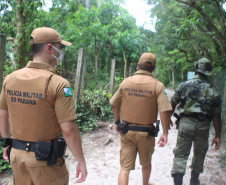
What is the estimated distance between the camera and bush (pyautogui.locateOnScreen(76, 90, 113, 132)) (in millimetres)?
5771

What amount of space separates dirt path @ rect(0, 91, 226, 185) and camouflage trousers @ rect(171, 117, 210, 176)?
0.65 m

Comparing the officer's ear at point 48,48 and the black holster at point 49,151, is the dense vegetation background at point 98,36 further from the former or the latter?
the officer's ear at point 48,48

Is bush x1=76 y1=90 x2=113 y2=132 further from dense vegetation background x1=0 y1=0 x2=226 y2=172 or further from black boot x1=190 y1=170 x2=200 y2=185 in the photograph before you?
black boot x1=190 y1=170 x2=200 y2=185

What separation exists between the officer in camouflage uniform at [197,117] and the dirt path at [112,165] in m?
0.67

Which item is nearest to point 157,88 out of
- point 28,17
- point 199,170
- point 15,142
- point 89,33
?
point 199,170

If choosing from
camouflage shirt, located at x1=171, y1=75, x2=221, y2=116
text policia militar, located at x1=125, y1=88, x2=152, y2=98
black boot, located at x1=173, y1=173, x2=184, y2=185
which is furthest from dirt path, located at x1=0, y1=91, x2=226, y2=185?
→ text policia militar, located at x1=125, y1=88, x2=152, y2=98

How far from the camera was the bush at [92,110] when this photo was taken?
18.9 ft

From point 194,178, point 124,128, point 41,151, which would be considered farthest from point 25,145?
point 194,178

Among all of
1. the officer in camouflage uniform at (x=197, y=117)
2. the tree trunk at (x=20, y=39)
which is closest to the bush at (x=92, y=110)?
the tree trunk at (x=20, y=39)

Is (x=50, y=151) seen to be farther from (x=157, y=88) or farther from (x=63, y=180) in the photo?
(x=157, y=88)

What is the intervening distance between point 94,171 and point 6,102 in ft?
8.21

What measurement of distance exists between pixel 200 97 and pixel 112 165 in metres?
2.30

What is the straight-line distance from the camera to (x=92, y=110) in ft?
20.8

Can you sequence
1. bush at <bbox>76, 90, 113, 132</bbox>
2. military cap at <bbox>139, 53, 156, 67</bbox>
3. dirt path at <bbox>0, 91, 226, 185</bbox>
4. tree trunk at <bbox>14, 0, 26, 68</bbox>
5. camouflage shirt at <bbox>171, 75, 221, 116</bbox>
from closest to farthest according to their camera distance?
military cap at <bbox>139, 53, 156, 67</bbox>, camouflage shirt at <bbox>171, 75, 221, 116</bbox>, dirt path at <bbox>0, 91, 226, 185</bbox>, tree trunk at <bbox>14, 0, 26, 68</bbox>, bush at <bbox>76, 90, 113, 132</bbox>
